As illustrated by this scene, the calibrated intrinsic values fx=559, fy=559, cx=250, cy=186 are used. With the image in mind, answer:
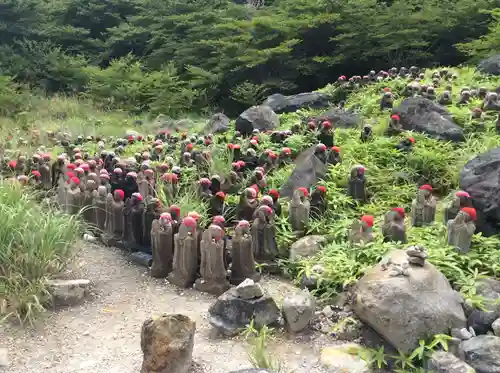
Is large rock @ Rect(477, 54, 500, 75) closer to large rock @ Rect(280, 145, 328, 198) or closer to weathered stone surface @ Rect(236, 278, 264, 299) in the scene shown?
large rock @ Rect(280, 145, 328, 198)

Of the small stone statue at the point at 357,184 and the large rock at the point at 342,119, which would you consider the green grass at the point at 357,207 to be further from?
the large rock at the point at 342,119

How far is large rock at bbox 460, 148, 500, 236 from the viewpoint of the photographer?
16.2 feet

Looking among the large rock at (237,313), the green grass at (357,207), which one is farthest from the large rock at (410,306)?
the large rock at (237,313)

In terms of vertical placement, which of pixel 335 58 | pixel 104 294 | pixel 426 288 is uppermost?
pixel 335 58

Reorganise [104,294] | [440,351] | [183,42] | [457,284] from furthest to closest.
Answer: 1. [183,42]
2. [104,294]
3. [457,284]
4. [440,351]

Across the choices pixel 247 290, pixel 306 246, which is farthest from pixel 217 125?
pixel 247 290

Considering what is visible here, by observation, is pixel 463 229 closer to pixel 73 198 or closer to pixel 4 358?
pixel 4 358

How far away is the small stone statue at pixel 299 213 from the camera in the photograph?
18.5ft

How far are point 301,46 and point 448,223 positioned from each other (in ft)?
36.6

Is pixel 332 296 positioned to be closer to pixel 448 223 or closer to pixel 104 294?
pixel 448 223

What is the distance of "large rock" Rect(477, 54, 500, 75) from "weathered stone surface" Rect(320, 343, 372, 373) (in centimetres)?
867

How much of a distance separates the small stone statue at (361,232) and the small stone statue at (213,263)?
1.18m

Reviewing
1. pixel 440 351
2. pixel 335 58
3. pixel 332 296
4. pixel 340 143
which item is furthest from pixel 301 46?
pixel 440 351

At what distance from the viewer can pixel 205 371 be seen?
→ 3.74m
